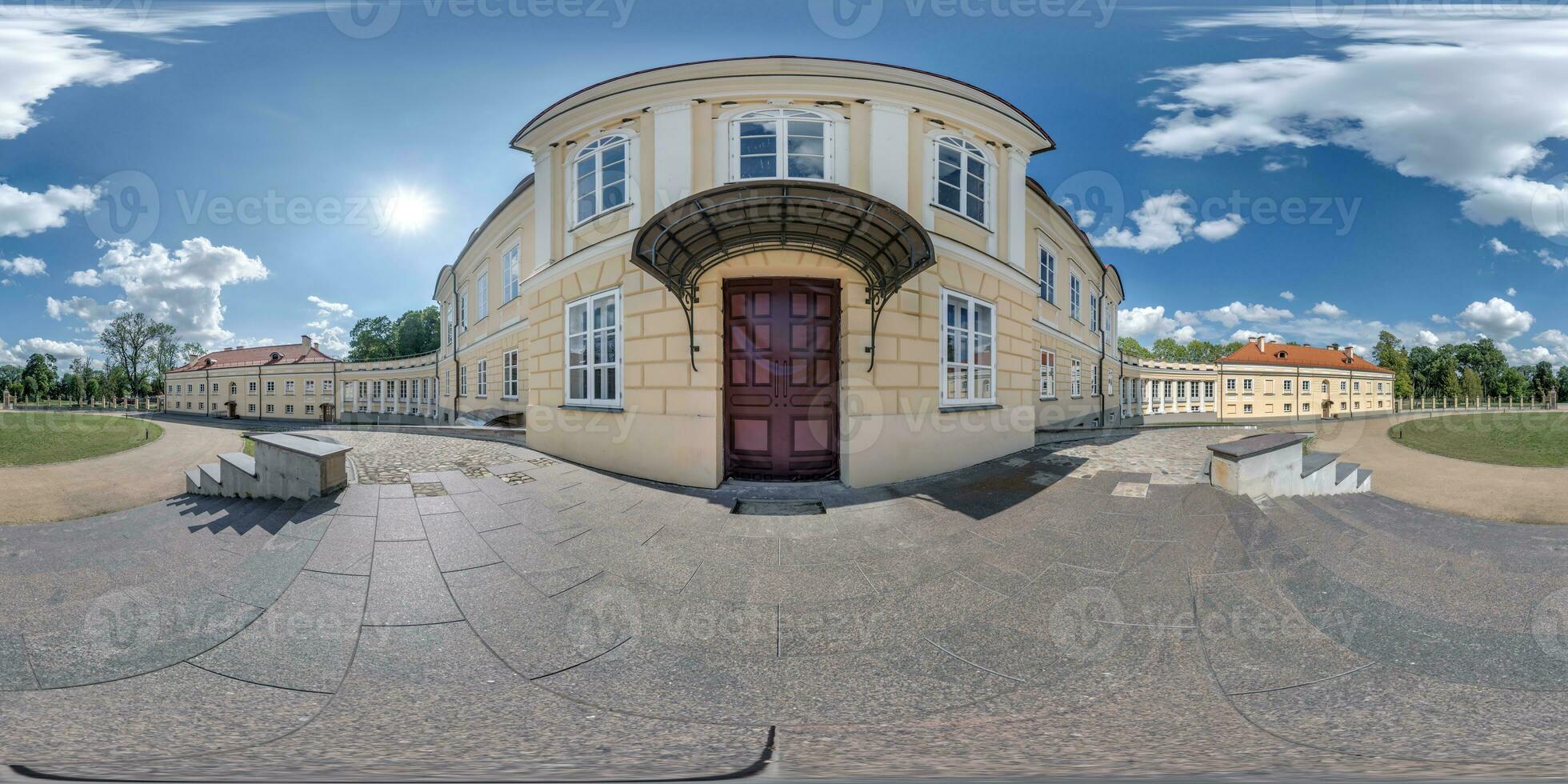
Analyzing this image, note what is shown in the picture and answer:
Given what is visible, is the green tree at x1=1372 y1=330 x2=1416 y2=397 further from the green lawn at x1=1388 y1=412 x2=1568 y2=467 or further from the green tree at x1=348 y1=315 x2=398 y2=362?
the green tree at x1=348 y1=315 x2=398 y2=362

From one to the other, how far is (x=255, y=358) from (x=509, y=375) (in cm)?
746

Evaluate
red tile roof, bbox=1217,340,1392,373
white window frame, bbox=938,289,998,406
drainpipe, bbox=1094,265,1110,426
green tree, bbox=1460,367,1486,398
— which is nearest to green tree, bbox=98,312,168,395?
white window frame, bbox=938,289,998,406

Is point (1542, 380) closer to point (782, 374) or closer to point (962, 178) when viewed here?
point (962, 178)

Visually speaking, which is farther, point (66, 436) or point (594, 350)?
point (594, 350)

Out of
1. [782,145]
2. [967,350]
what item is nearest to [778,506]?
[967,350]

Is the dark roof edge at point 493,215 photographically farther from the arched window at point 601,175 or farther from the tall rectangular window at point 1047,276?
the tall rectangular window at point 1047,276

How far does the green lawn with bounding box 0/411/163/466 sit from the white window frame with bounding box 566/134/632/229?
5.94 meters

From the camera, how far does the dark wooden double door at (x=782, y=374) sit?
22.4 feet

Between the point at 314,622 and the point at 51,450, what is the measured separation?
6.42 meters

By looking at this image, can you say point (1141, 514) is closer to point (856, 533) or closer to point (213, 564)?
point (856, 533)

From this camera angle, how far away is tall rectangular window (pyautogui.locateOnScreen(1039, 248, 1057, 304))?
13531 mm

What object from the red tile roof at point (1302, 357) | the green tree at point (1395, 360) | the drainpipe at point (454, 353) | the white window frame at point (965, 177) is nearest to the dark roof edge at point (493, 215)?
the drainpipe at point (454, 353)

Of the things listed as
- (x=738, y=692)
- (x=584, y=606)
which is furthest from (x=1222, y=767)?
(x=584, y=606)

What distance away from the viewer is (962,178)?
26.4 feet
